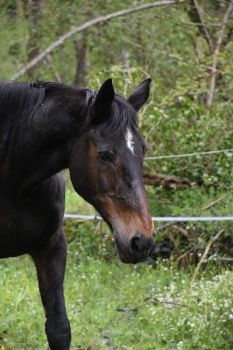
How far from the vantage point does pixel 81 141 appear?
4.10 metres

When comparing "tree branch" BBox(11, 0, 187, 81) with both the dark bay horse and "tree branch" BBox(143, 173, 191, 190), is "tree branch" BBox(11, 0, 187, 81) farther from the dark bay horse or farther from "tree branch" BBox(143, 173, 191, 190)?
the dark bay horse

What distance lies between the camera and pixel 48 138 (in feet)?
14.0

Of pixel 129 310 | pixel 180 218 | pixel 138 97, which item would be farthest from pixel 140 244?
pixel 180 218

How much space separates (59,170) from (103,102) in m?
0.56

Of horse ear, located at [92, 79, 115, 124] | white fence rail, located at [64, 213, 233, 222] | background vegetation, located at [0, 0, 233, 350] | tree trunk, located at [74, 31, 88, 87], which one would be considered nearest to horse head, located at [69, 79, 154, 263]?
horse ear, located at [92, 79, 115, 124]

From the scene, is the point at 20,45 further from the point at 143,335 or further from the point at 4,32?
the point at 143,335

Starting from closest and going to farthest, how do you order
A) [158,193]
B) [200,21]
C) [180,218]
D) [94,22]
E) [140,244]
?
[140,244] < [180,218] < [158,193] < [94,22] < [200,21]

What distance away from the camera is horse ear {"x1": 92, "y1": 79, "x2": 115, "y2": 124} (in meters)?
3.95

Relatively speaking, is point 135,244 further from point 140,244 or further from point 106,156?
point 106,156

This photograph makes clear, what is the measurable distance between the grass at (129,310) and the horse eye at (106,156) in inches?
73.5

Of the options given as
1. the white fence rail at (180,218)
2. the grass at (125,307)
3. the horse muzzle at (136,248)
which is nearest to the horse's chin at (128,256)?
the horse muzzle at (136,248)

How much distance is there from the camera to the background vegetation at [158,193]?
5844 mm

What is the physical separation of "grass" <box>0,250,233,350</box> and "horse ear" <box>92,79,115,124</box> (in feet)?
6.42

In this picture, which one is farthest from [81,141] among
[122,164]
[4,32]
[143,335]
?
[4,32]
